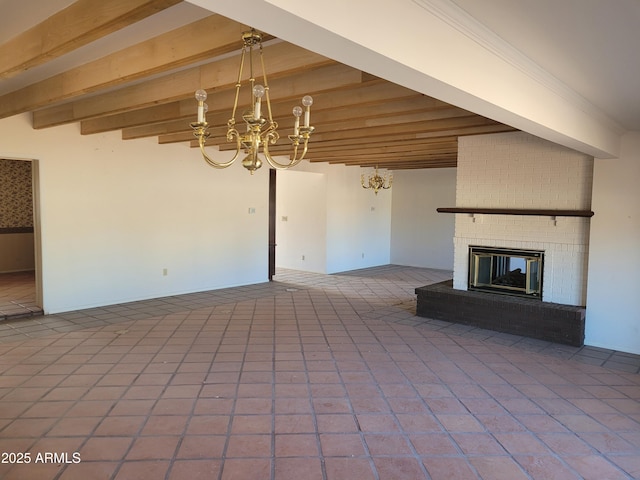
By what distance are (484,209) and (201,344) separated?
11.9ft

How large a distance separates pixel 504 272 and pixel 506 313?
0.86m

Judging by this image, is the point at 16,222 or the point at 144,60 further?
the point at 16,222

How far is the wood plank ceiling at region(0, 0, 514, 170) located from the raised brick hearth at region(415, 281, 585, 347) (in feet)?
6.43

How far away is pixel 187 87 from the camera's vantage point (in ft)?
11.4

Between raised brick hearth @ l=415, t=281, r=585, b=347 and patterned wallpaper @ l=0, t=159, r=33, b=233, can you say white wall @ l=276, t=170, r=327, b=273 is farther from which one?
patterned wallpaper @ l=0, t=159, r=33, b=233

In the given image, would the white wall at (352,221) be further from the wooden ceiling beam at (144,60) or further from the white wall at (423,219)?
the wooden ceiling beam at (144,60)

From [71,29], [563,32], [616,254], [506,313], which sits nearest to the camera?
[563,32]

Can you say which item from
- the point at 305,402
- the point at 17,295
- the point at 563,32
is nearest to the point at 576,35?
the point at 563,32

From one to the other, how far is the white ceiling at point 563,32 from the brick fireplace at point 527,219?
1.62 metres

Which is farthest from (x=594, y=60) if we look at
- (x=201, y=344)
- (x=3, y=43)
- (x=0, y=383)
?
(x=0, y=383)

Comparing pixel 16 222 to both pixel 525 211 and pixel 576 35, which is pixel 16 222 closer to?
pixel 525 211

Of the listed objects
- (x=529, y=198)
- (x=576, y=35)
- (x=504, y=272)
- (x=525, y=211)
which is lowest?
(x=504, y=272)

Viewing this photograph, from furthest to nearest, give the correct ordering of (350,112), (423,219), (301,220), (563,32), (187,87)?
(423,219)
(301,220)
(350,112)
(187,87)
(563,32)

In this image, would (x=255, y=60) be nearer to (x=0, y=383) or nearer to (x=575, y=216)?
(x=0, y=383)
